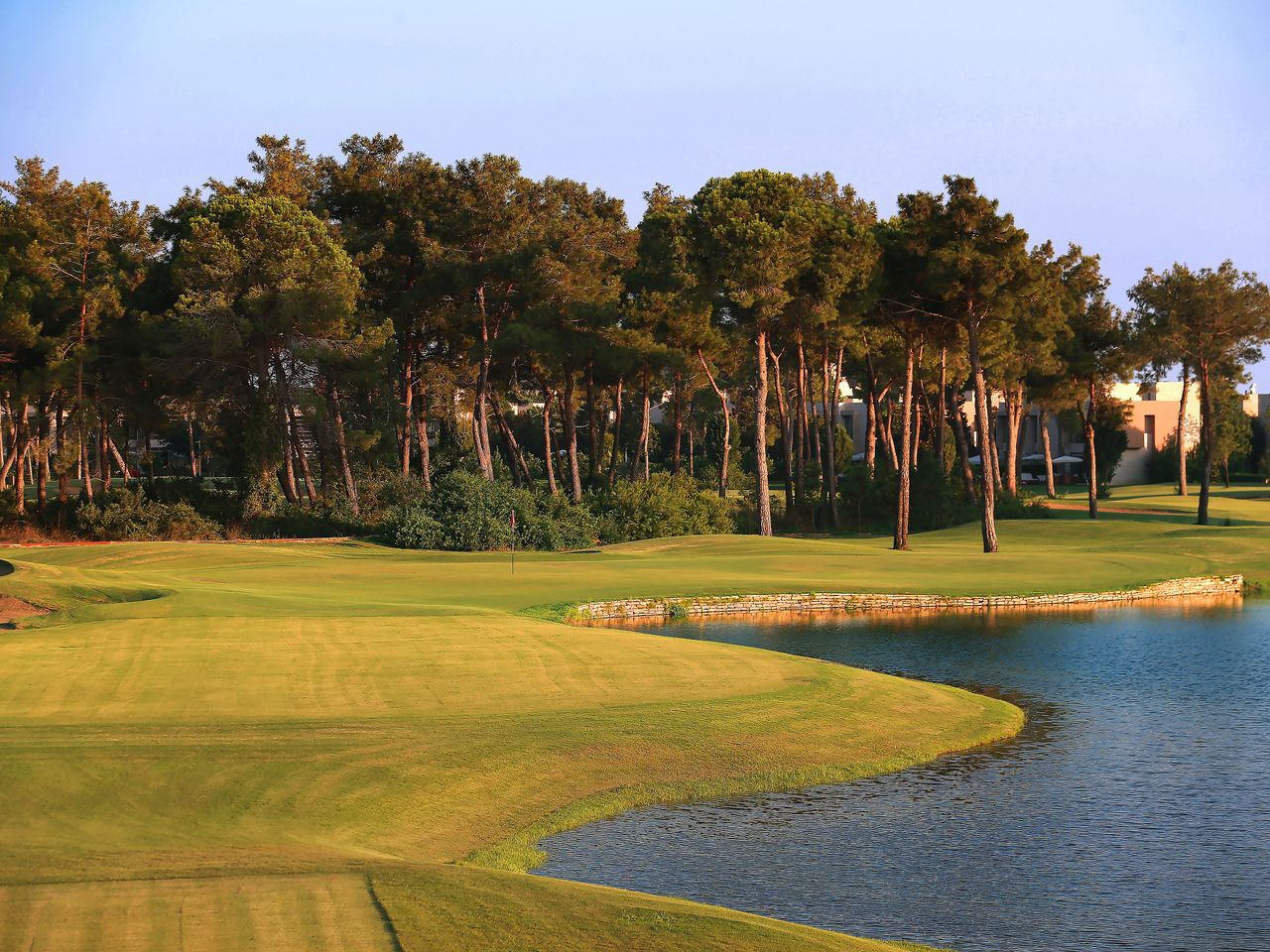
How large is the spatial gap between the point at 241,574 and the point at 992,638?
63.4ft

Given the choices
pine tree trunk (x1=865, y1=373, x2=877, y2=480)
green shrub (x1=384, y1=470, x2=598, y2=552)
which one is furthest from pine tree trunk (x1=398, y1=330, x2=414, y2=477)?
pine tree trunk (x1=865, y1=373, x2=877, y2=480)

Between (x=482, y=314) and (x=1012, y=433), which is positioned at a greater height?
(x=482, y=314)

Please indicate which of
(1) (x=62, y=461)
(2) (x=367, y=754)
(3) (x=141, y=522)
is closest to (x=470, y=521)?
(3) (x=141, y=522)

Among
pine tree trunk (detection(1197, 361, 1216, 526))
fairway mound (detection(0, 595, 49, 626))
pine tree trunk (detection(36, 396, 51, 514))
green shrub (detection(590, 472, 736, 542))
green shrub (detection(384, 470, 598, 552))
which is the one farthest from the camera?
pine tree trunk (detection(1197, 361, 1216, 526))

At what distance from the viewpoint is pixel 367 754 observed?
14.0 m

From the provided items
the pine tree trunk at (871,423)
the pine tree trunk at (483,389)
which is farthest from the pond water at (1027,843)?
the pine tree trunk at (871,423)

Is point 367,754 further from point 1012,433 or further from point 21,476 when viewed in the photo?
point 1012,433

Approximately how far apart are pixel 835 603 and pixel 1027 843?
2011 cm

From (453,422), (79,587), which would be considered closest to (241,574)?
(79,587)

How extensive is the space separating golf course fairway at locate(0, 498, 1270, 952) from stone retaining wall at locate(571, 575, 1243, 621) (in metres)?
2.97

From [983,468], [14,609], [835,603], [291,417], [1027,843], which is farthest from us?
[291,417]

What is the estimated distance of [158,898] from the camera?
8.62 metres

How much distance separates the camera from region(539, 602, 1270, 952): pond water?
35.1 feet

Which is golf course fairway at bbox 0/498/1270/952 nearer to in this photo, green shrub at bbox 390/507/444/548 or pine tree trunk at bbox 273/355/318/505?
green shrub at bbox 390/507/444/548
